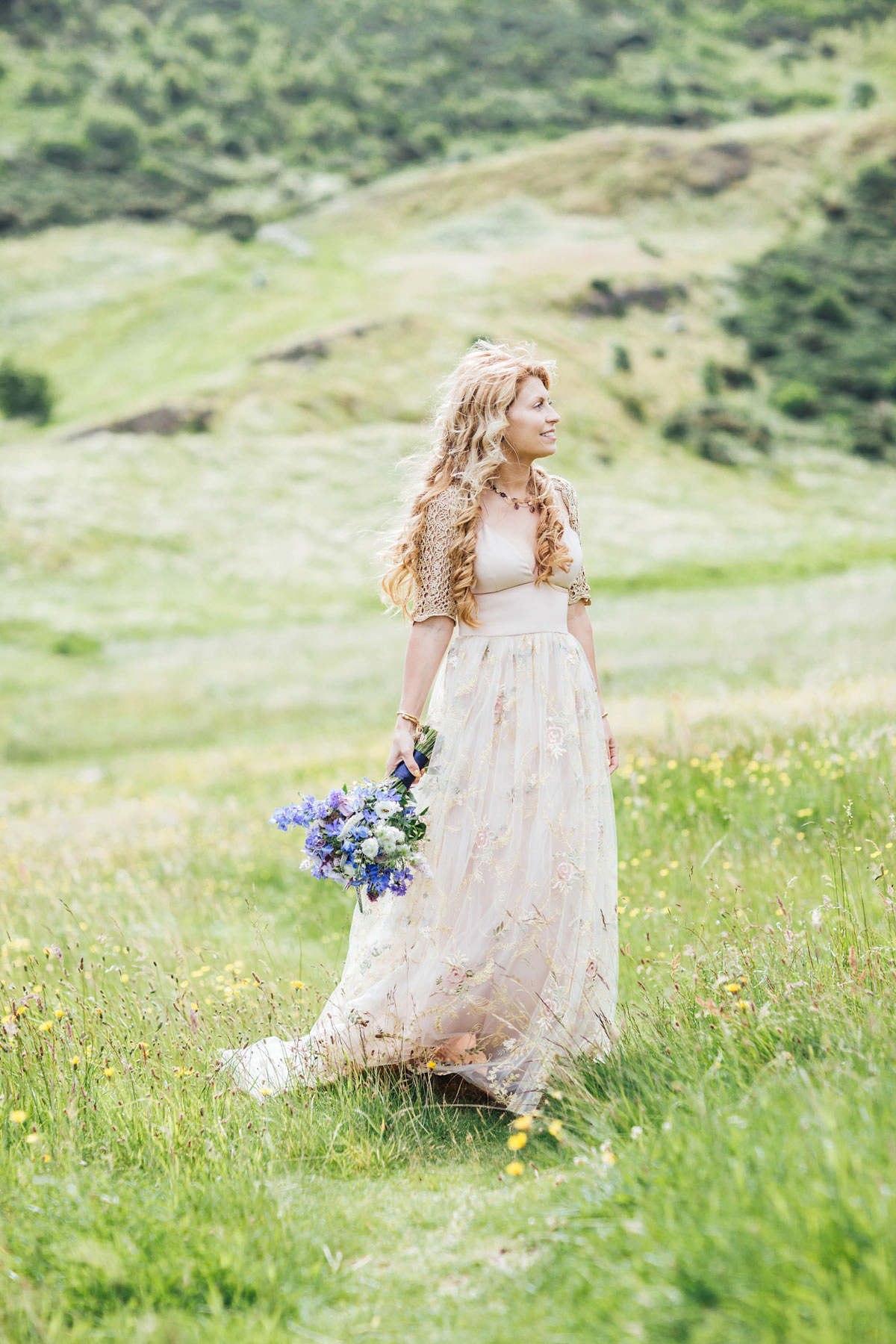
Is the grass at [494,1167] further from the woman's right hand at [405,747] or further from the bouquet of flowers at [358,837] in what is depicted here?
the woman's right hand at [405,747]

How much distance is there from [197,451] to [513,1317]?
5207 cm

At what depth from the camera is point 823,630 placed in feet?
67.3

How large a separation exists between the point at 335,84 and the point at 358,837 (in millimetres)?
144338

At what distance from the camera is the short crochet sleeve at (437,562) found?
4.84 metres

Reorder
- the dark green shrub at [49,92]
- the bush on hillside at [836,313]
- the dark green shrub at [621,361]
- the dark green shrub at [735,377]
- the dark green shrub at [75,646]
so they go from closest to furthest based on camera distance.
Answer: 1. the dark green shrub at [75,646]
2. the dark green shrub at [621,361]
3. the dark green shrub at [735,377]
4. the bush on hillside at [836,313]
5. the dark green shrub at [49,92]

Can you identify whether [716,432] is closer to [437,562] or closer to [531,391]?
[531,391]

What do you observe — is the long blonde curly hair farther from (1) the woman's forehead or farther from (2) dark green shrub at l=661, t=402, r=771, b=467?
(2) dark green shrub at l=661, t=402, r=771, b=467

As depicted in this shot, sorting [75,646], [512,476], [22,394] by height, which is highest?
[22,394]

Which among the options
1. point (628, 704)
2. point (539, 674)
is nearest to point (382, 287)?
point (628, 704)

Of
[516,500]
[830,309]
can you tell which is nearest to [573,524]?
[516,500]

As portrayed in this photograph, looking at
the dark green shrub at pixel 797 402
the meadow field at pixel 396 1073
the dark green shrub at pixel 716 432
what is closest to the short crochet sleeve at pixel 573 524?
the meadow field at pixel 396 1073

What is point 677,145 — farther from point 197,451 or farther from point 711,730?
point 711,730

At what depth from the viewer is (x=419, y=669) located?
15.9 ft

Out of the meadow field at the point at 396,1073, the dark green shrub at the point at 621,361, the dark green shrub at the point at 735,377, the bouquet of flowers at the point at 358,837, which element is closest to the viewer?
the meadow field at the point at 396,1073
